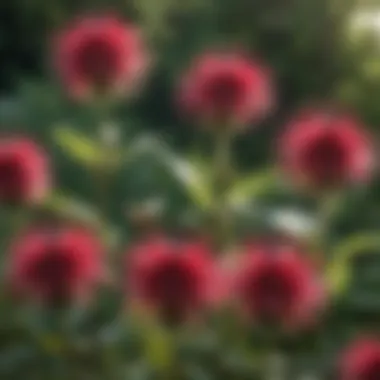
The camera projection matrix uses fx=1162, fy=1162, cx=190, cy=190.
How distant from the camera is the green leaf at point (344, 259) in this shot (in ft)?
2.93

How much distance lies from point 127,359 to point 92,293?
6cm

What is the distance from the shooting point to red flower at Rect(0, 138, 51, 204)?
0.89 meters

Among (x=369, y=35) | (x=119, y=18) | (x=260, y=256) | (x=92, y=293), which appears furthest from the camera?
(x=119, y=18)

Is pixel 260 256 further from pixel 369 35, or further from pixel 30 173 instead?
pixel 369 35

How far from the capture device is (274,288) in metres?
0.78

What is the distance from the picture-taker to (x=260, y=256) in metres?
0.80

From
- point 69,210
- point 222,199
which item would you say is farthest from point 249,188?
point 69,210

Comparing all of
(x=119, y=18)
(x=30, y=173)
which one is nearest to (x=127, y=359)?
(x=30, y=173)

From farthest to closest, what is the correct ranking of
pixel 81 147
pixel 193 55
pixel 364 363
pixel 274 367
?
pixel 193 55
pixel 81 147
pixel 274 367
pixel 364 363

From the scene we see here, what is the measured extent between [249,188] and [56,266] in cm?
21

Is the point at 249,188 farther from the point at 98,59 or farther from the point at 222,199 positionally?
the point at 98,59

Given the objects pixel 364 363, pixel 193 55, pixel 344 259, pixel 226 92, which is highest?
pixel 193 55

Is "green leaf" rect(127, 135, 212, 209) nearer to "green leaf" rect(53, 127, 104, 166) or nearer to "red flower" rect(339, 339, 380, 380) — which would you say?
"green leaf" rect(53, 127, 104, 166)

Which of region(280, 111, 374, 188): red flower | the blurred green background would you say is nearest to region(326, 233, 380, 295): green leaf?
region(280, 111, 374, 188): red flower
